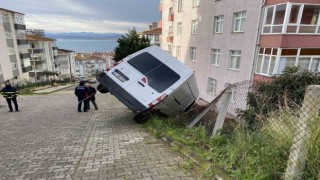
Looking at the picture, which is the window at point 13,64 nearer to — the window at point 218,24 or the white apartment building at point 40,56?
the white apartment building at point 40,56

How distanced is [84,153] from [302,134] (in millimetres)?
4250

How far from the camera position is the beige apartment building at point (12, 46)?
103 ft

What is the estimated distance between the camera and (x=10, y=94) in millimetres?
10484

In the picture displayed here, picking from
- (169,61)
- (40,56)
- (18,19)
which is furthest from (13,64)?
(169,61)

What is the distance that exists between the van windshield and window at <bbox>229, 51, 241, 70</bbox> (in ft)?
35.9

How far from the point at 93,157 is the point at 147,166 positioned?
52.3 inches

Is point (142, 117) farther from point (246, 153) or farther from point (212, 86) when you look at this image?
point (212, 86)

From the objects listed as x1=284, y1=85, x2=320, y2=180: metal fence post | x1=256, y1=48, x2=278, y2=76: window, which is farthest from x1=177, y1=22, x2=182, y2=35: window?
x1=284, y1=85, x2=320, y2=180: metal fence post

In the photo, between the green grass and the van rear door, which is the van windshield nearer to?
the van rear door

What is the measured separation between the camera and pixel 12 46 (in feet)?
115

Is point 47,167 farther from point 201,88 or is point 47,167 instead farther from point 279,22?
point 201,88

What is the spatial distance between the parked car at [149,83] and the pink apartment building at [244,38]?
308 inches

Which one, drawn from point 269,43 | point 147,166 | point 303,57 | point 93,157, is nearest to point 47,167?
point 93,157

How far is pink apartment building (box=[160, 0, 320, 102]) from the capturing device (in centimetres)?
1255
